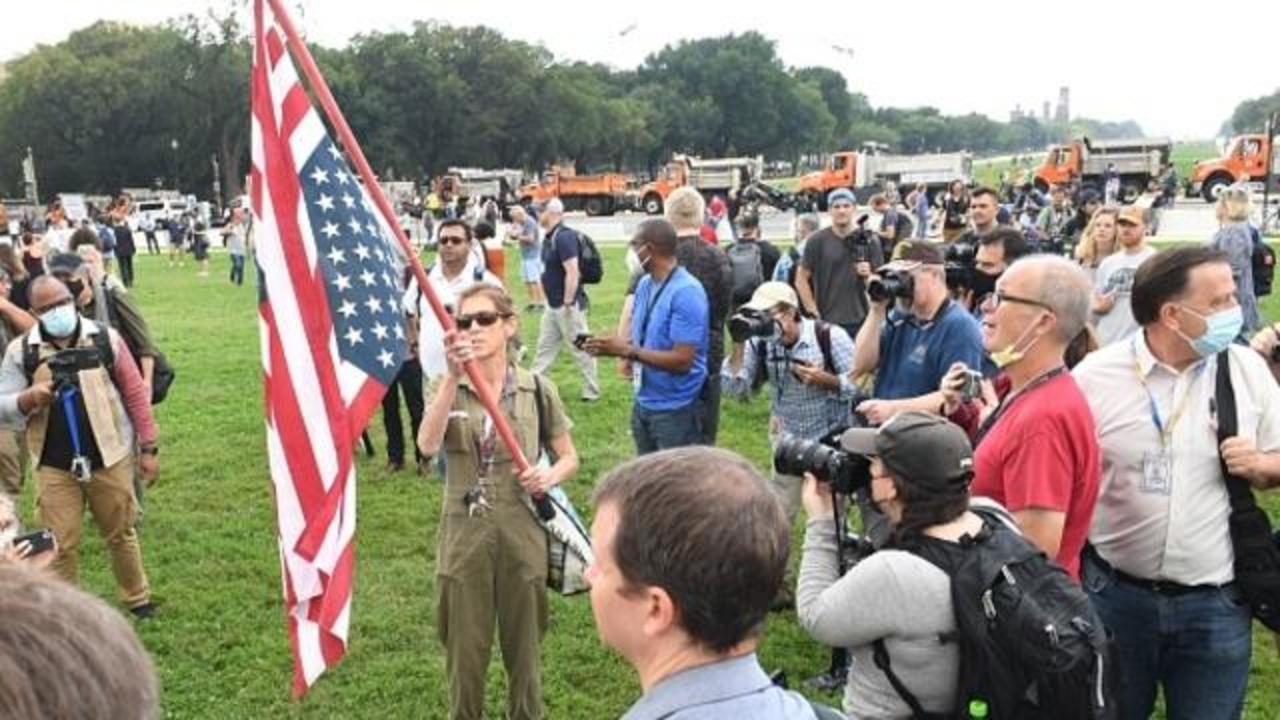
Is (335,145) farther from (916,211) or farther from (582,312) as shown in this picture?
(916,211)

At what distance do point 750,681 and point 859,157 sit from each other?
4905 centimetres

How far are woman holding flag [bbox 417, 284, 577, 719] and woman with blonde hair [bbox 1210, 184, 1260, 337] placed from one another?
7203 mm

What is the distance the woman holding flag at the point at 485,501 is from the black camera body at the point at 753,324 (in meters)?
1.29

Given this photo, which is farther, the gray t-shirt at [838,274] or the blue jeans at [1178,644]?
the gray t-shirt at [838,274]

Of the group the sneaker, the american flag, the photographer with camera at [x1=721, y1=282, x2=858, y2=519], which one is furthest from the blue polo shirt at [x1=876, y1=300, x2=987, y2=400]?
the sneaker

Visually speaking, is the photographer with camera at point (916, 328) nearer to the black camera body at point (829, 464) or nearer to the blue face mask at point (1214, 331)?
the blue face mask at point (1214, 331)

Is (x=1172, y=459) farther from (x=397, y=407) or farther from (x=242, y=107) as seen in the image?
(x=242, y=107)

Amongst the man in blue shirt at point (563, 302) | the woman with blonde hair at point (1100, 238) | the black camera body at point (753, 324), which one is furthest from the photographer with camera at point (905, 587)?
the man in blue shirt at point (563, 302)

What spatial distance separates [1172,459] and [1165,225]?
29445 mm

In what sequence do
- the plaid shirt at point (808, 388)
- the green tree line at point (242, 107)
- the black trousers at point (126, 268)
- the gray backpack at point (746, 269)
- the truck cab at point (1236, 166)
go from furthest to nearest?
1. the green tree line at point (242, 107)
2. the truck cab at point (1236, 166)
3. the black trousers at point (126, 268)
4. the gray backpack at point (746, 269)
5. the plaid shirt at point (808, 388)

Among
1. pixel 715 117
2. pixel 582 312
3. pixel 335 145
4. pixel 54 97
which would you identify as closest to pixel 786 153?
pixel 715 117

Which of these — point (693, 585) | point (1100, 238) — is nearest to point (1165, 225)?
point (1100, 238)

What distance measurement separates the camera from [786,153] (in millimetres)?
103000

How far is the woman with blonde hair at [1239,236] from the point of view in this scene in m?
8.80
